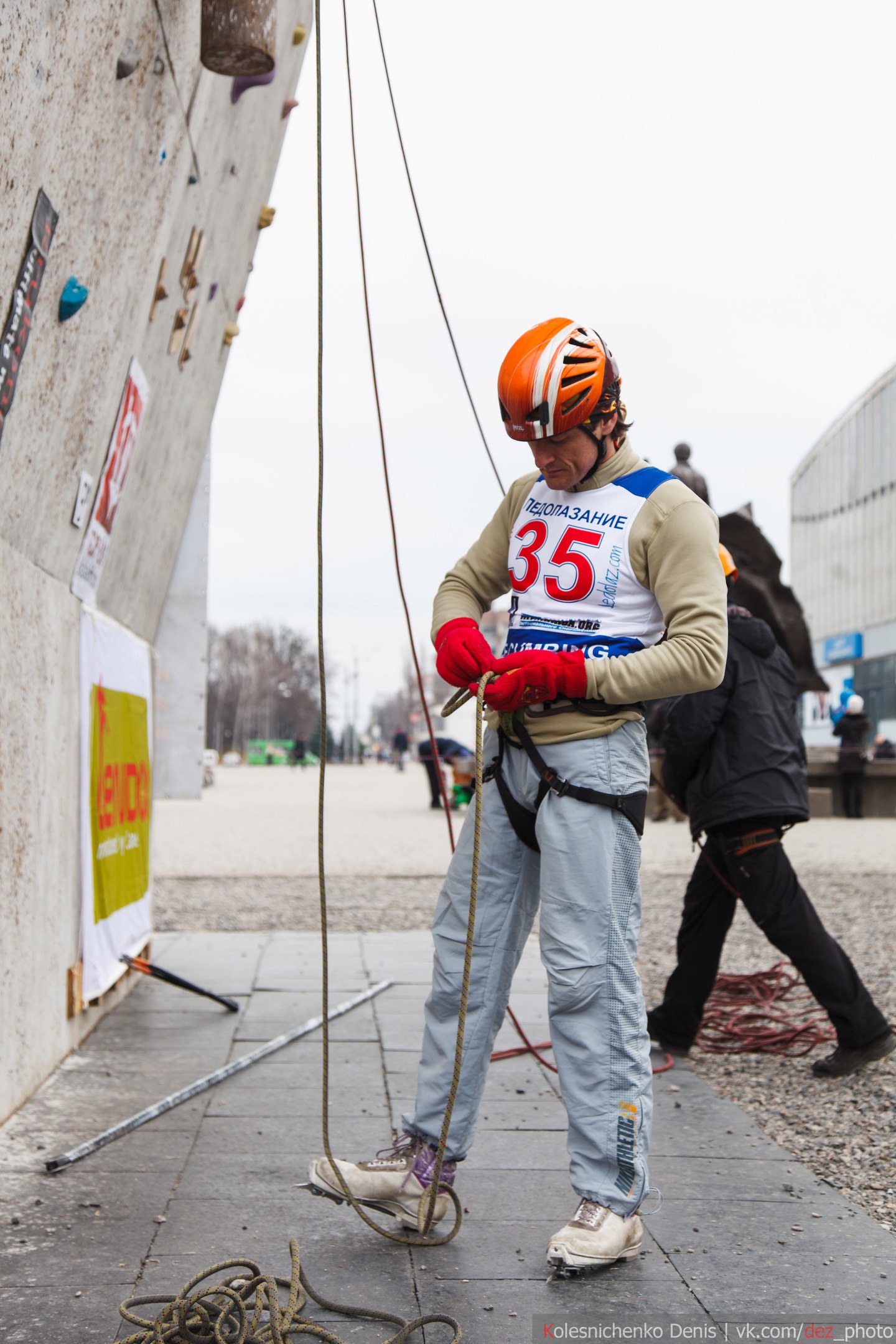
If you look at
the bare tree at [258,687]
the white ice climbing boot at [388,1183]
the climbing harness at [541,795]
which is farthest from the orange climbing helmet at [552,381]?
the bare tree at [258,687]

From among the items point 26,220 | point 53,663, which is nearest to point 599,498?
point 26,220

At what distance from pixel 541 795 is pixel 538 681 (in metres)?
0.29

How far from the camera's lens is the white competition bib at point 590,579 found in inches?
113

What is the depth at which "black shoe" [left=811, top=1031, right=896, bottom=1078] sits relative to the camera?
4.45m

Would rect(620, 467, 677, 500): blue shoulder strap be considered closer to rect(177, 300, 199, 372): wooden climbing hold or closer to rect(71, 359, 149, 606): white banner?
rect(71, 359, 149, 606): white banner

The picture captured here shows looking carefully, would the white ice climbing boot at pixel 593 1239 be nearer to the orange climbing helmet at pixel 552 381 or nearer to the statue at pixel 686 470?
the orange climbing helmet at pixel 552 381

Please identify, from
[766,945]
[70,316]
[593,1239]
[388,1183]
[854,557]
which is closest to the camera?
[593,1239]

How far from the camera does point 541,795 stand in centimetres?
285

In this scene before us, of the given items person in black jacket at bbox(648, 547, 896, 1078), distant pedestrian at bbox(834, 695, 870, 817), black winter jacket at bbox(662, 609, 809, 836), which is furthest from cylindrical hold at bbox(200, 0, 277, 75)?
distant pedestrian at bbox(834, 695, 870, 817)

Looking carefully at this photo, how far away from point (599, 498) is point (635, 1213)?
1.60 m

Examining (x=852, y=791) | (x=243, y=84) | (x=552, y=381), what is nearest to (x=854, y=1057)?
(x=552, y=381)

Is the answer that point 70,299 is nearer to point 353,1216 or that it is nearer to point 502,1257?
point 353,1216

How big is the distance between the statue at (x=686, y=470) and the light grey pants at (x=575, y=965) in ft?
10.4

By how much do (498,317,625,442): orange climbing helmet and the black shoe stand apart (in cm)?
272
